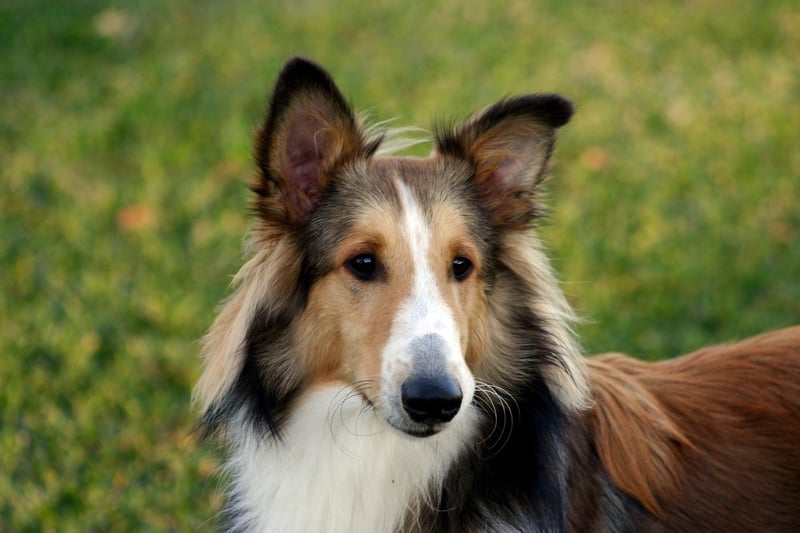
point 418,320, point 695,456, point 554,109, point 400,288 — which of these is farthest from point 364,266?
point 695,456

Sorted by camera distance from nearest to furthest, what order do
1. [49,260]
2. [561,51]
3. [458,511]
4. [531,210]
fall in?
[458,511], [531,210], [49,260], [561,51]

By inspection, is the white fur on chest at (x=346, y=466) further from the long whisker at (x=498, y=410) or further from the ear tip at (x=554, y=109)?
the ear tip at (x=554, y=109)

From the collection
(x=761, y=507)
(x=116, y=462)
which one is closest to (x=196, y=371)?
(x=116, y=462)

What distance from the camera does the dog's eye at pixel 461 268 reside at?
308cm

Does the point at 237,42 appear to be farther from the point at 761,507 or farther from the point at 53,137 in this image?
the point at 761,507

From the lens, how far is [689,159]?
7852mm

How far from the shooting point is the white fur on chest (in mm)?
3133

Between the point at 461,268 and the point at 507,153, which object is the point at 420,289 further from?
the point at 507,153

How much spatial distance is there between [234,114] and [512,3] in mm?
4168

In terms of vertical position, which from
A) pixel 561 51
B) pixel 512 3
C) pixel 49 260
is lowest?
pixel 49 260

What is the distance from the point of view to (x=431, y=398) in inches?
107

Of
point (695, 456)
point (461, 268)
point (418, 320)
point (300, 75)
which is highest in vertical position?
point (300, 75)

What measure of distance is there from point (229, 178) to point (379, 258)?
15.6 ft

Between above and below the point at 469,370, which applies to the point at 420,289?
above
